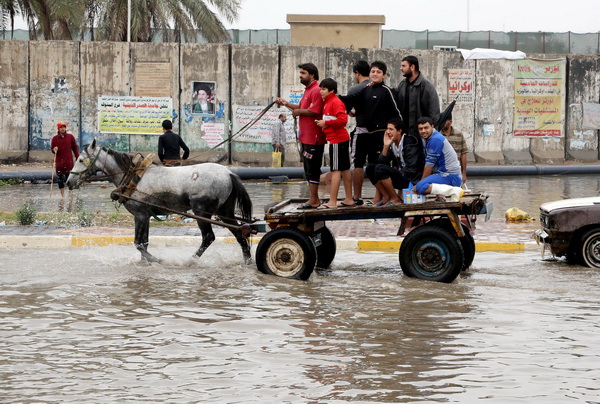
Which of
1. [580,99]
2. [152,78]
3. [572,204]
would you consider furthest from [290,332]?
[580,99]

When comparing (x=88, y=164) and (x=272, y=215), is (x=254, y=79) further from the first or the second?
(x=272, y=215)

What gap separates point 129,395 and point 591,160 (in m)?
28.8

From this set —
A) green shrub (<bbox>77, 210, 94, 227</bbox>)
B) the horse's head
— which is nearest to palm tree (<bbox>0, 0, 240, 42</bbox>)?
green shrub (<bbox>77, 210, 94, 227</bbox>)

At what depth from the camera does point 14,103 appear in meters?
30.1

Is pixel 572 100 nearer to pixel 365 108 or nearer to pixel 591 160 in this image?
pixel 591 160

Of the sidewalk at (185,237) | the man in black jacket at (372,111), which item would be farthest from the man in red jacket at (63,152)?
the man in black jacket at (372,111)

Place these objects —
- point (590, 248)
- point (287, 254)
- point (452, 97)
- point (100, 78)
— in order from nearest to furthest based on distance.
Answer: point (287, 254) → point (590, 248) → point (100, 78) → point (452, 97)

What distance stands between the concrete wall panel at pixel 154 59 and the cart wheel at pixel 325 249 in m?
18.1

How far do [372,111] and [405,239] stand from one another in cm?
169

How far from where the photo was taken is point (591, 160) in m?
33.2

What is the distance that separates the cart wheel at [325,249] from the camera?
42.0 ft

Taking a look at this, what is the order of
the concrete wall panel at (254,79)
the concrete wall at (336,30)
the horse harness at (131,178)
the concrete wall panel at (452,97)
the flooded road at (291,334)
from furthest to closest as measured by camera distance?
the concrete wall at (336,30) < the concrete wall panel at (452,97) < the concrete wall panel at (254,79) < the horse harness at (131,178) < the flooded road at (291,334)

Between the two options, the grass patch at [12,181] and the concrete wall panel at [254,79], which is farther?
the concrete wall panel at [254,79]

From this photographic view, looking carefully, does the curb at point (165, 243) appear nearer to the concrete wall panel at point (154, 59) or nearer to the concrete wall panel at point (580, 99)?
the concrete wall panel at point (154, 59)
